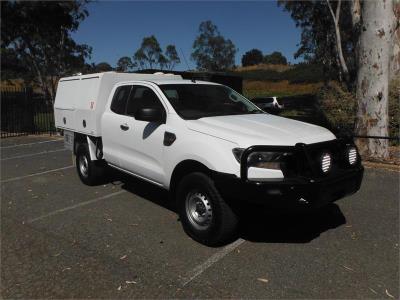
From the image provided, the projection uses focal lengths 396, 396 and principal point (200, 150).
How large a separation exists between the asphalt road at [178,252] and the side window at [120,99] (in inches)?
58.2

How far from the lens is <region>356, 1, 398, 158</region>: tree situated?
889 cm

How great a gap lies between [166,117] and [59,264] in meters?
2.11

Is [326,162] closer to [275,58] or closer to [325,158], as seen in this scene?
[325,158]

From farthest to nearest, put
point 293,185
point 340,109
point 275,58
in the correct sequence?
point 275,58 → point 340,109 → point 293,185

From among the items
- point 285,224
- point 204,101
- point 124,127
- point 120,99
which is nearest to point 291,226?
point 285,224

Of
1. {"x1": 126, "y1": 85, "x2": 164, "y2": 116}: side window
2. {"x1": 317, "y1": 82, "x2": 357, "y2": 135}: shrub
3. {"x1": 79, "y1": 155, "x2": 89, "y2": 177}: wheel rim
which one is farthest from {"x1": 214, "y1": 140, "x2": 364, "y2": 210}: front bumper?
{"x1": 317, "y1": 82, "x2": 357, "y2": 135}: shrub

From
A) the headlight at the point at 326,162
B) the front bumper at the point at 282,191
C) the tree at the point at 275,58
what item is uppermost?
the tree at the point at 275,58

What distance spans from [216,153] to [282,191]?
0.79 metres

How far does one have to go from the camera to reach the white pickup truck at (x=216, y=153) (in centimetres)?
395

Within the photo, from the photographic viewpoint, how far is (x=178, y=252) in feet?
14.5

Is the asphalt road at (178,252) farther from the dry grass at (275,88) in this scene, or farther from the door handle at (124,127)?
the dry grass at (275,88)

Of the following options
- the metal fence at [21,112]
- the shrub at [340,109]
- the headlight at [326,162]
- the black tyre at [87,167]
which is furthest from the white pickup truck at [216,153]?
the metal fence at [21,112]

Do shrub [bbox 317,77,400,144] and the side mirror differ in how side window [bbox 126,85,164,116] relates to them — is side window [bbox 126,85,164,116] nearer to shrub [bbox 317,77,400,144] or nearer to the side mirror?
the side mirror

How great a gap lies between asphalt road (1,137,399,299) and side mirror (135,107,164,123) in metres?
1.41
